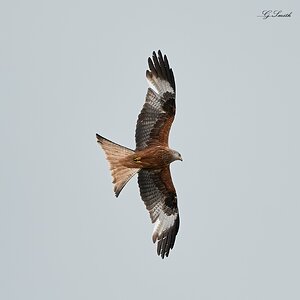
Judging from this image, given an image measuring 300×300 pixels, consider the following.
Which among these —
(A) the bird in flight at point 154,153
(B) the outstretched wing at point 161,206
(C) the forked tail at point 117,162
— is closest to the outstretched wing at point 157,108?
(A) the bird in flight at point 154,153

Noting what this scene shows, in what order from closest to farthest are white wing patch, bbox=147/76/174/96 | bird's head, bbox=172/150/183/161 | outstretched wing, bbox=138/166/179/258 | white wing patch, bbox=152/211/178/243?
bird's head, bbox=172/150/183/161, white wing patch, bbox=147/76/174/96, outstretched wing, bbox=138/166/179/258, white wing patch, bbox=152/211/178/243

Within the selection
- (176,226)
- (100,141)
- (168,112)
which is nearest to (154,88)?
(168,112)

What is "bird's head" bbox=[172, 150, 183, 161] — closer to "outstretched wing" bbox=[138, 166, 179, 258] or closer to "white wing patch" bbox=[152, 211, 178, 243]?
"outstretched wing" bbox=[138, 166, 179, 258]

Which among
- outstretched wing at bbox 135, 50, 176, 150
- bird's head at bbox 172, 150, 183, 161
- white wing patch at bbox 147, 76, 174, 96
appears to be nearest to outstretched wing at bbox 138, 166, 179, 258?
bird's head at bbox 172, 150, 183, 161

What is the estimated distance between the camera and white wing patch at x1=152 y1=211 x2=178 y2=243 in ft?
42.3

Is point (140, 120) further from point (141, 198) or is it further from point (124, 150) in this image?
point (141, 198)

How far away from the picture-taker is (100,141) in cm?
1193

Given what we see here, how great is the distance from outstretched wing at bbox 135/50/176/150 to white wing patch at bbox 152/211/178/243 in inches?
55.4

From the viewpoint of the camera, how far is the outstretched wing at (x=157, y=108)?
1223cm

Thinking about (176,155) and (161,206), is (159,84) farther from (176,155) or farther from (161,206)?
(161,206)

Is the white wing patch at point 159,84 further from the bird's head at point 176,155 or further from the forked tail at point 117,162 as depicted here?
the forked tail at point 117,162

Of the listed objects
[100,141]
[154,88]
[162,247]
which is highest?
[154,88]

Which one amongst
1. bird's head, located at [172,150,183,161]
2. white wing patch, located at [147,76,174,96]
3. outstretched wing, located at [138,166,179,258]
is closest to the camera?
bird's head, located at [172,150,183,161]

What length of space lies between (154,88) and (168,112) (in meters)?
0.48
